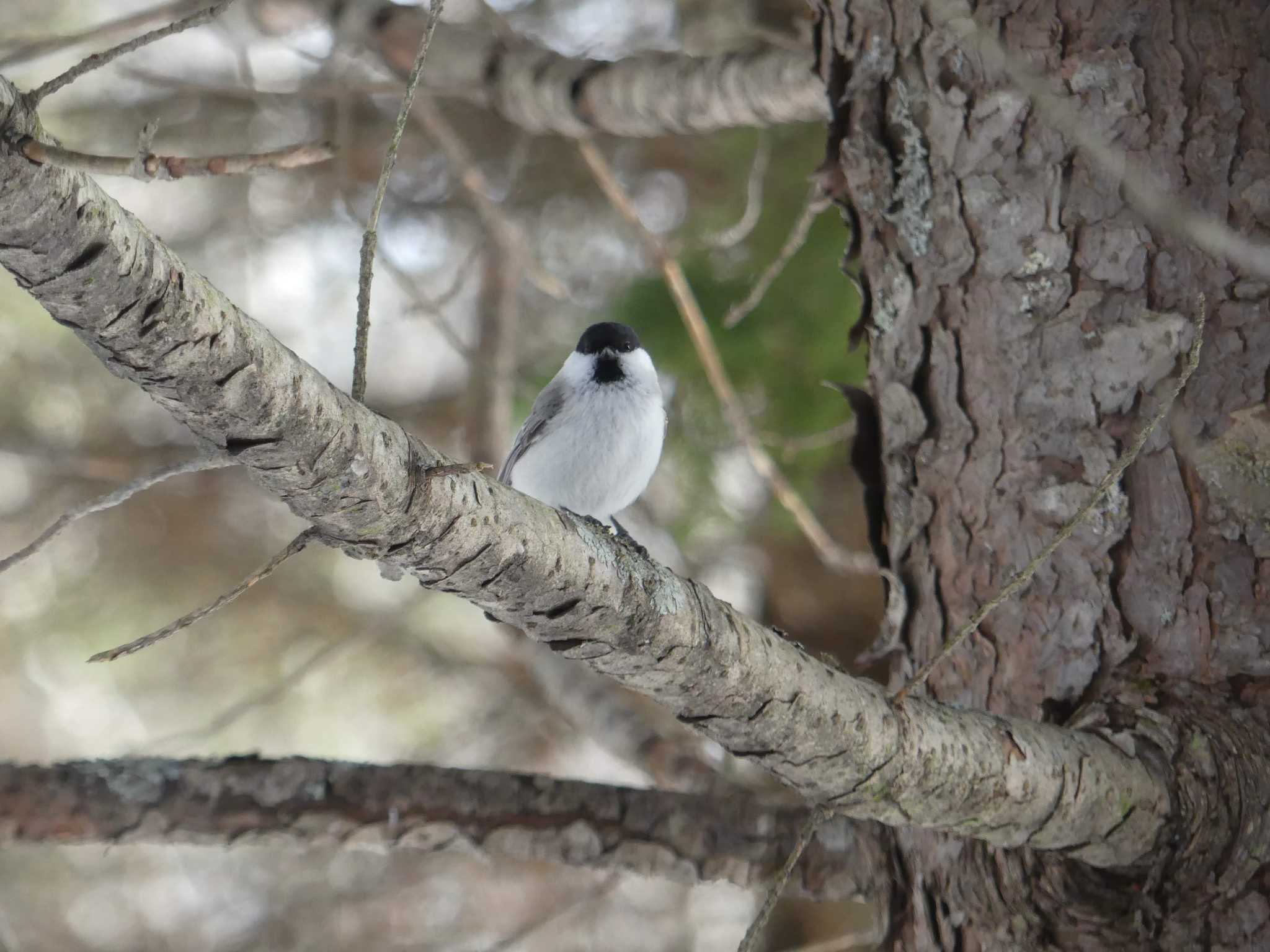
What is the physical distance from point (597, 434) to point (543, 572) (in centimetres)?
133

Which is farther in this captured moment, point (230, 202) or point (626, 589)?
point (230, 202)

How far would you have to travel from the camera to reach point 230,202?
11.9ft

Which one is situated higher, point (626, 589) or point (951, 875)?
point (626, 589)

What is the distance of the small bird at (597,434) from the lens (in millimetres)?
2490

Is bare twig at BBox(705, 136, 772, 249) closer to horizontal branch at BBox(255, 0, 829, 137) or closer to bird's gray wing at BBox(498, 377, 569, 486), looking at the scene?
horizontal branch at BBox(255, 0, 829, 137)

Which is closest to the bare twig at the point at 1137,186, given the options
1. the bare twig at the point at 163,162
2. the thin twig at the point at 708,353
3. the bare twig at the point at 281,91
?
the bare twig at the point at 163,162

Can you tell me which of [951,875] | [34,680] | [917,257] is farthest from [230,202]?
[951,875]

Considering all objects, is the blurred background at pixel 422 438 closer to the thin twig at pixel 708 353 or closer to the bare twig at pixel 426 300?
the bare twig at pixel 426 300

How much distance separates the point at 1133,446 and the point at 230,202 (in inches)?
121

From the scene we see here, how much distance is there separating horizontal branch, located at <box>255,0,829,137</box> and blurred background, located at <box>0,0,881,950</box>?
0.56 ft

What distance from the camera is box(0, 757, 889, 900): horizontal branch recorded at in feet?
6.05

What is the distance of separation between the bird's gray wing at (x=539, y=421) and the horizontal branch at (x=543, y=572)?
1.24 metres

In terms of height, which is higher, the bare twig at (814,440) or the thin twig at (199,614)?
the thin twig at (199,614)

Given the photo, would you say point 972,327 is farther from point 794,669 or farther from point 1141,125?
point 794,669
